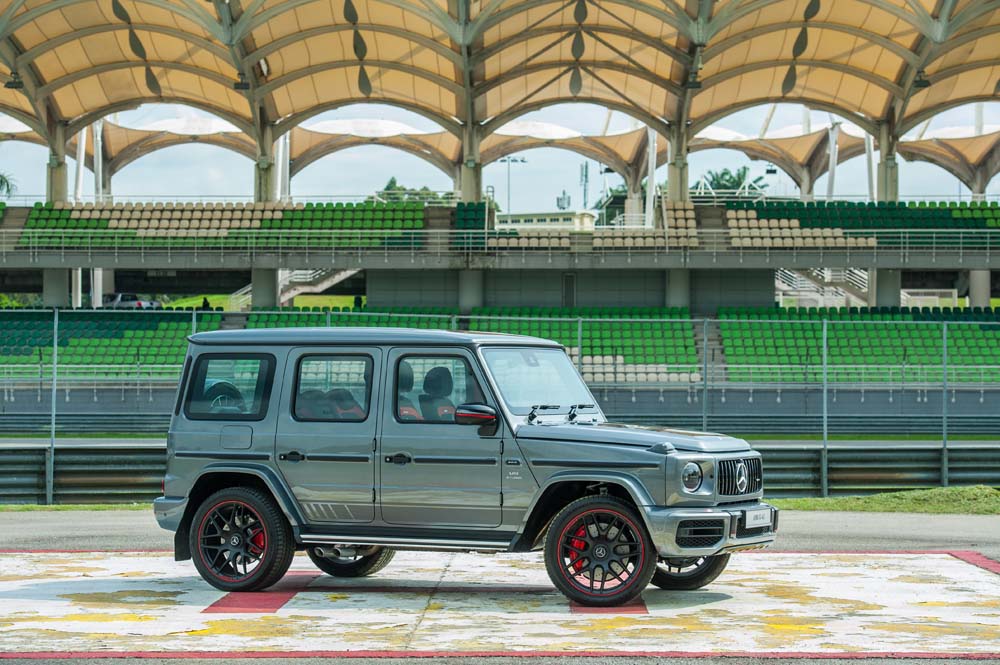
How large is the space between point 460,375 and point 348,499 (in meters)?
1.30

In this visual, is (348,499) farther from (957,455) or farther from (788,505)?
(957,455)

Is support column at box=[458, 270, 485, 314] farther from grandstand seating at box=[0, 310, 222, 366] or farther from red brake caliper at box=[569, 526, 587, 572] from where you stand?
red brake caliper at box=[569, 526, 587, 572]

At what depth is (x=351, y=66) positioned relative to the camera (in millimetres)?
45406

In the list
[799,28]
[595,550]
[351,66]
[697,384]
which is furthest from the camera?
[351,66]

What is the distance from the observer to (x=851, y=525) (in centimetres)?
1556

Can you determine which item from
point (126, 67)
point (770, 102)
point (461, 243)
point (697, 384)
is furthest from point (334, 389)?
point (770, 102)

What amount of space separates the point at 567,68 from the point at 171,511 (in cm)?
3655

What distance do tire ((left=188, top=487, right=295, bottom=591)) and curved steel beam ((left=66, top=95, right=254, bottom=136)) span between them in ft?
130

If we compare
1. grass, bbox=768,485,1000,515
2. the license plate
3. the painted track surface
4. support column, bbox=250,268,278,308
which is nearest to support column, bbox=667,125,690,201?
support column, bbox=250,268,278,308

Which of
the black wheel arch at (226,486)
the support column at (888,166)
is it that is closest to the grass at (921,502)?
→ the black wheel arch at (226,486)

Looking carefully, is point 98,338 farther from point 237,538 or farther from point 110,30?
point 237,538

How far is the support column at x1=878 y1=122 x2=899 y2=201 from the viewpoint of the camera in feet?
158

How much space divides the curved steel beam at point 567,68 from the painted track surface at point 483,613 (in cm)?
3437

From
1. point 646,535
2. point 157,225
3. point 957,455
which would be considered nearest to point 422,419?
point 646,535
